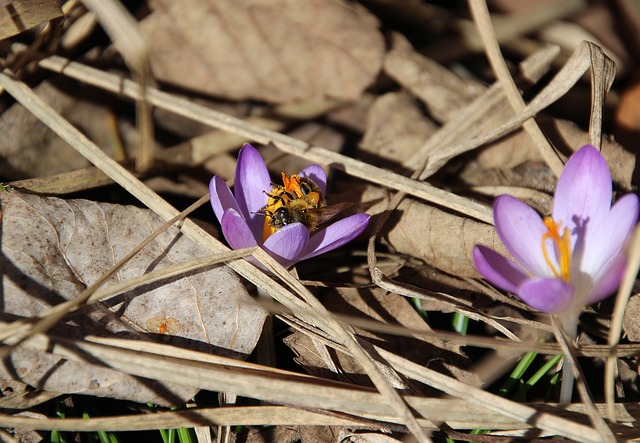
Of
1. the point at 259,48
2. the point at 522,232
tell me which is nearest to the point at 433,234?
the point at 522,232

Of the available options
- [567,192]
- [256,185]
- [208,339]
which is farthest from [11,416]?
[567,192]

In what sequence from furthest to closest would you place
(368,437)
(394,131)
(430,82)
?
1. (430,82)
2. (394,131)
3. (368,437)

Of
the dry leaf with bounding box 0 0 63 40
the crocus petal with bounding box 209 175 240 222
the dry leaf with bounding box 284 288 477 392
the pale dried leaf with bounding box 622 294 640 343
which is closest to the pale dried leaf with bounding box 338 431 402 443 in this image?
the dry leaf with bounding box 284 288 477 392

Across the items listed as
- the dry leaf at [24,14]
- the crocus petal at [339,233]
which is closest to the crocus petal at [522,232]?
the crocus petal at [339,233]

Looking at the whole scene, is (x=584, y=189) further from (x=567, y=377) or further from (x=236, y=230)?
(x=236, y=230)

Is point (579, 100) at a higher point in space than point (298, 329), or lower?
lower

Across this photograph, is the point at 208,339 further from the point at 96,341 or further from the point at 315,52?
the point at 315,52

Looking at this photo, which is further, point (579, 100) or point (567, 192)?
point (579, 100)
